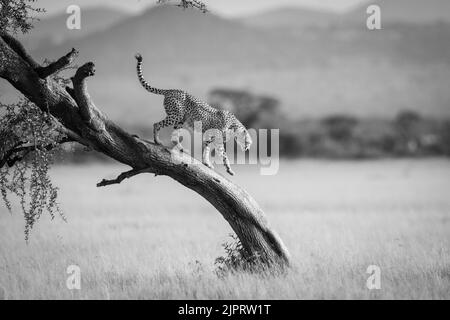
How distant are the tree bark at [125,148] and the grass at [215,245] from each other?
2.23 ft

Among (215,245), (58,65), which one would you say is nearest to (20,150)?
(58,65)

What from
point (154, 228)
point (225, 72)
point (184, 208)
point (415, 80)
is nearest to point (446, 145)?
point (184, 208)

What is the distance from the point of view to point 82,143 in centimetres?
881

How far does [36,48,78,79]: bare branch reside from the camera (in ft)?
25.9

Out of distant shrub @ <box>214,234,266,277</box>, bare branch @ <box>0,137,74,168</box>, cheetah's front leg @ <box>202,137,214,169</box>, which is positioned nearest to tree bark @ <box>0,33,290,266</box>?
distant shrub @ <box>214,234,266,277</box>

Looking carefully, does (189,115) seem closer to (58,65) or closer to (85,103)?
(85,103)

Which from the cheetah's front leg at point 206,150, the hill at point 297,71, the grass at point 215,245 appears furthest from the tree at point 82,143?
the hill at point 297,71

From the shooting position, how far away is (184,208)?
21453mm

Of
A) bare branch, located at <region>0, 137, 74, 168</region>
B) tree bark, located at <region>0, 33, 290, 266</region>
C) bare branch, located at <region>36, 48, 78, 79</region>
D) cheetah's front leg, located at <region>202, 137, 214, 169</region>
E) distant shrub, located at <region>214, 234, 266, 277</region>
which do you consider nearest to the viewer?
bare branch, located at <region>36, 48, 78, 79</region>

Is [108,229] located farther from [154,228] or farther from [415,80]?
[415,80]

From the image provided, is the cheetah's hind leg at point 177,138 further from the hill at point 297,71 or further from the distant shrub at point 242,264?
the hill at point 297,71

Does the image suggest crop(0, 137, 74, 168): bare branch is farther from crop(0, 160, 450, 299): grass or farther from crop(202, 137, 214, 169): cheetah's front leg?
crop(202, 137, 214, 169): cheetah's front leg

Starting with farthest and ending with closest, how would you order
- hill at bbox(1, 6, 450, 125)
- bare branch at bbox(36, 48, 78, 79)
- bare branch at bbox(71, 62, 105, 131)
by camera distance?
hill at bbox(1, 6, 450, 125)
bare branch at bbox(71, 62, 105, 131)
bare branch at bbox(36, 48, 78, 79)

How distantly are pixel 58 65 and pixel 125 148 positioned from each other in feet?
5.07
